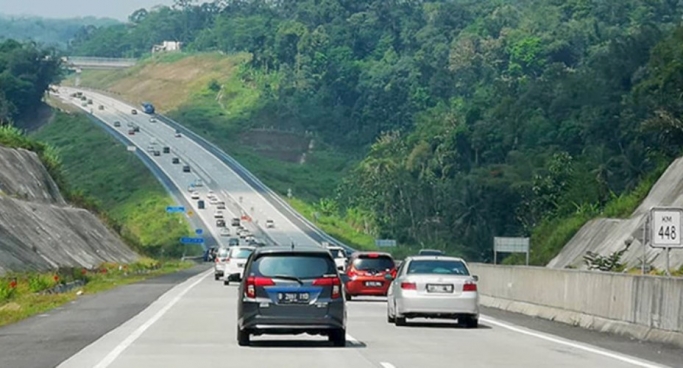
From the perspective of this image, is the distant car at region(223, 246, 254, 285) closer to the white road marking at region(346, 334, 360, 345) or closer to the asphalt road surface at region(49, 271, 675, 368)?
the asphalt road surface at region(49, 271, 675, 368)

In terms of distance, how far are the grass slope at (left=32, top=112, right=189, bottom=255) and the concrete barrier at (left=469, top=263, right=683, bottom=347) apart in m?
84.5

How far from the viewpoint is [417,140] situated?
6663 inches

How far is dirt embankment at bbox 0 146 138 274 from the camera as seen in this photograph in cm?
6581

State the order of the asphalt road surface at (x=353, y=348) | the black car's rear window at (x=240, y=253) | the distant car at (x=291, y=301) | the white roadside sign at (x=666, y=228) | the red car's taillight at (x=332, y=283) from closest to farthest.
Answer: the asphalt road surface at (x=353, y=348)
the distant car at (x=291, y=301)
the red car's taillight at (x=332, y=283)
the white roadside sign at (x=666, y=228)
the black car's rear window at (x=240, y=253)

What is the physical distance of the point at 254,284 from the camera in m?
25.9

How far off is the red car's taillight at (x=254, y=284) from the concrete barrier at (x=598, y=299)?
6723 millimetres

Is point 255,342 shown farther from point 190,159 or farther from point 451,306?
point 190,159

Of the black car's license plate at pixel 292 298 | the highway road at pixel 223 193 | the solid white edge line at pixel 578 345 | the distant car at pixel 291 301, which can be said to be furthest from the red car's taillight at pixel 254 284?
the highway road at pixel 223 193

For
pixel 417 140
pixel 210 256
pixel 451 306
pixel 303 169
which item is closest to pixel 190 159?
pixel 303 169

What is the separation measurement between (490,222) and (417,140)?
148 ft

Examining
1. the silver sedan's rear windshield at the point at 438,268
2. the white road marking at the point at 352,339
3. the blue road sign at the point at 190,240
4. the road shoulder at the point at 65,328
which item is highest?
the silver sedan's rear windshield at the point at 438,268

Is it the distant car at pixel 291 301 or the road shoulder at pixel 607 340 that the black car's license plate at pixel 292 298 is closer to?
the distant car at pixel 291 301

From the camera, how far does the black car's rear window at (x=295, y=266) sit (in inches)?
1025

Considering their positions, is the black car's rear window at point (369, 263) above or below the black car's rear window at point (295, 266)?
below
